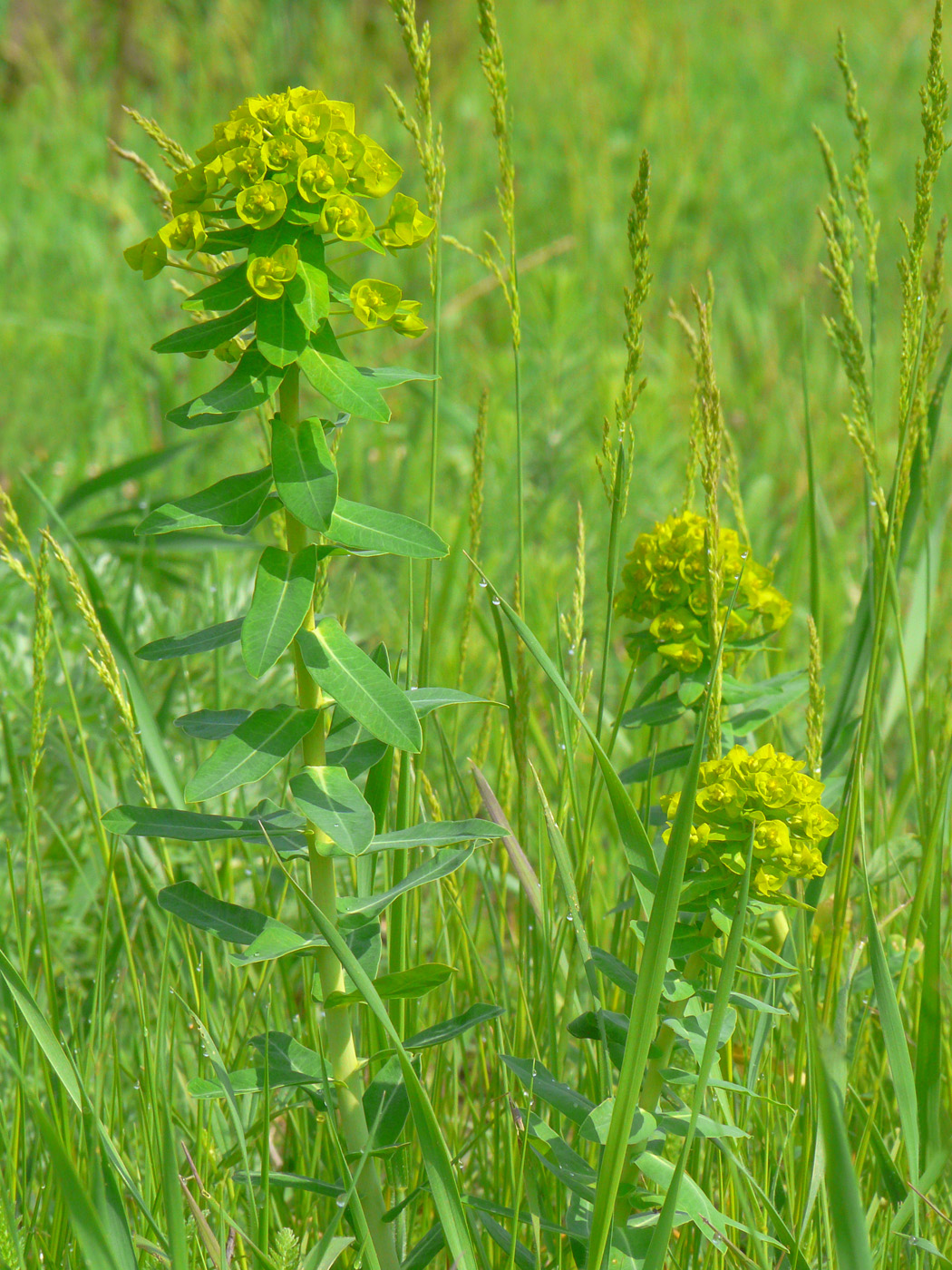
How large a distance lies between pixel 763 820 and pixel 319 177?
59 cm

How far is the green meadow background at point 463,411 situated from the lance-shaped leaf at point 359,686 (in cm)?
34

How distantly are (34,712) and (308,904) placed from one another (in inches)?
18.7

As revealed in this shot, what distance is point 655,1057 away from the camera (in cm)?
100

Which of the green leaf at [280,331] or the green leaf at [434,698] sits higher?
the green leaf at [280,331]

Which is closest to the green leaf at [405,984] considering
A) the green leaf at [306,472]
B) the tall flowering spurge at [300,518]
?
the tall flowering spurge at [300,518]

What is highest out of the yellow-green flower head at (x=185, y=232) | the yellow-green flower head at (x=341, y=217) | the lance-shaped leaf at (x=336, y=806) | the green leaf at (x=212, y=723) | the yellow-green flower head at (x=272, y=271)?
the yellow-green flower head at (x=341, y=217)

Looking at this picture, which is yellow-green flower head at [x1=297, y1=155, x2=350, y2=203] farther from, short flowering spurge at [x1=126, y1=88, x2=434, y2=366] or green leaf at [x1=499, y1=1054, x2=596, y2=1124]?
green leaf at [x1=499, y1=1054, x2=596, y2=1124]

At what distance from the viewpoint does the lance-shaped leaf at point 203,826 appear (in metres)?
0.91

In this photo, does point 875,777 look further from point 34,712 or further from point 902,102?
point 902,102

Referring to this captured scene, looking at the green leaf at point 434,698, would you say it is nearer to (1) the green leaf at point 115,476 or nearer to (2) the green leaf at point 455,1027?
(2) the green leaf at point 455,1027

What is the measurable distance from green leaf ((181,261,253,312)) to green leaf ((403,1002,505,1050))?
1.90 ft

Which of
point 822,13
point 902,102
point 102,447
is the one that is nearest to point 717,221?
point 902,102

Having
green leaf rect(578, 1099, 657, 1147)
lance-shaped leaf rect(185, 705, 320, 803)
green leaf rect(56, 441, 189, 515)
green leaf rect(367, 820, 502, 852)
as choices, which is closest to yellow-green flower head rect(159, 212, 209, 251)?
lance-shaped leaf rect(185, 705, 320, 803)

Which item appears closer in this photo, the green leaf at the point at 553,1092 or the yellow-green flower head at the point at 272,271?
the yellow-green flower head at the point at 272,271
